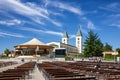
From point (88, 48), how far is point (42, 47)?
24673 millimetres

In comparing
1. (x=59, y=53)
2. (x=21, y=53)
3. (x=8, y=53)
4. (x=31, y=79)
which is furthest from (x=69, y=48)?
(x=31, y=79)

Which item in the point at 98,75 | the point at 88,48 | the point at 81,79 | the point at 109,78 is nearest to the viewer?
the point at 81,79

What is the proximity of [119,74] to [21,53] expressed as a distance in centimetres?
9886

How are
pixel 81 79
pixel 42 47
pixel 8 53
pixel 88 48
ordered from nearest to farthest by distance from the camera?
pixel 81 79 → pixel 88 48 → pixel 42 47 → pixel 8 53

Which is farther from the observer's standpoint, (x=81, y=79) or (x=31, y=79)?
(x=31, y=79)

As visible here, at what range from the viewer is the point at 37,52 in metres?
111

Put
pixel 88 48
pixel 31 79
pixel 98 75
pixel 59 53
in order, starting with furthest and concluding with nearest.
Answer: pixel 59 53, pixel 88 48, pixel 31 79, pixel 98 75

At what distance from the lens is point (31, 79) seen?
20156 mm

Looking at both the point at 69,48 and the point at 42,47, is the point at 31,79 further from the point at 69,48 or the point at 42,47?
the point at 69,48

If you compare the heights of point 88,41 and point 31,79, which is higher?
point 88,41

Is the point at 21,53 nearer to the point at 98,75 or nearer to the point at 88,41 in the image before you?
the point at 88,41

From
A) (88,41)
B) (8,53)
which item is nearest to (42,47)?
(88,41)

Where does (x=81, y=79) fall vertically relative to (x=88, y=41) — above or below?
below

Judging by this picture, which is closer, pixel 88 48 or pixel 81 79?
pixel 81 79
